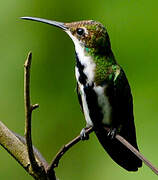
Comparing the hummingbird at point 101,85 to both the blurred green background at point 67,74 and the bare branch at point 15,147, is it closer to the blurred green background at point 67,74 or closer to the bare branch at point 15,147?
the blurred green background at point 67,74

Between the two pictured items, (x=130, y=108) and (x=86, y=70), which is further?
(x=130, y=108)

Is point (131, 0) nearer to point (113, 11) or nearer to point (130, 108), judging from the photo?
point (113, 11)

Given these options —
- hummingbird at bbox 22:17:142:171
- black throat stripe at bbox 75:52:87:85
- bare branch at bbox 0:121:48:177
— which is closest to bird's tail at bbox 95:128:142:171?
hummingbird at bbox 22:17:142:171

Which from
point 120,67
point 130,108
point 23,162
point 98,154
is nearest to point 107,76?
point 120,67

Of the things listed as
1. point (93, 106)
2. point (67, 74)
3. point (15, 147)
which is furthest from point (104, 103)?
point (15, 147)

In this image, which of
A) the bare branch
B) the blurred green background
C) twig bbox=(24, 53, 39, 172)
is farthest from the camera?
the blurred green background

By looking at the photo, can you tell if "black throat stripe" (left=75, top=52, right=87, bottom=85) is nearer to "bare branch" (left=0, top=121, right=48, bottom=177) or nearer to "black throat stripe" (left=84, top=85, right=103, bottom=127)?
"black throat stripe" (left=84, top=85, right=103, bottom=127)
